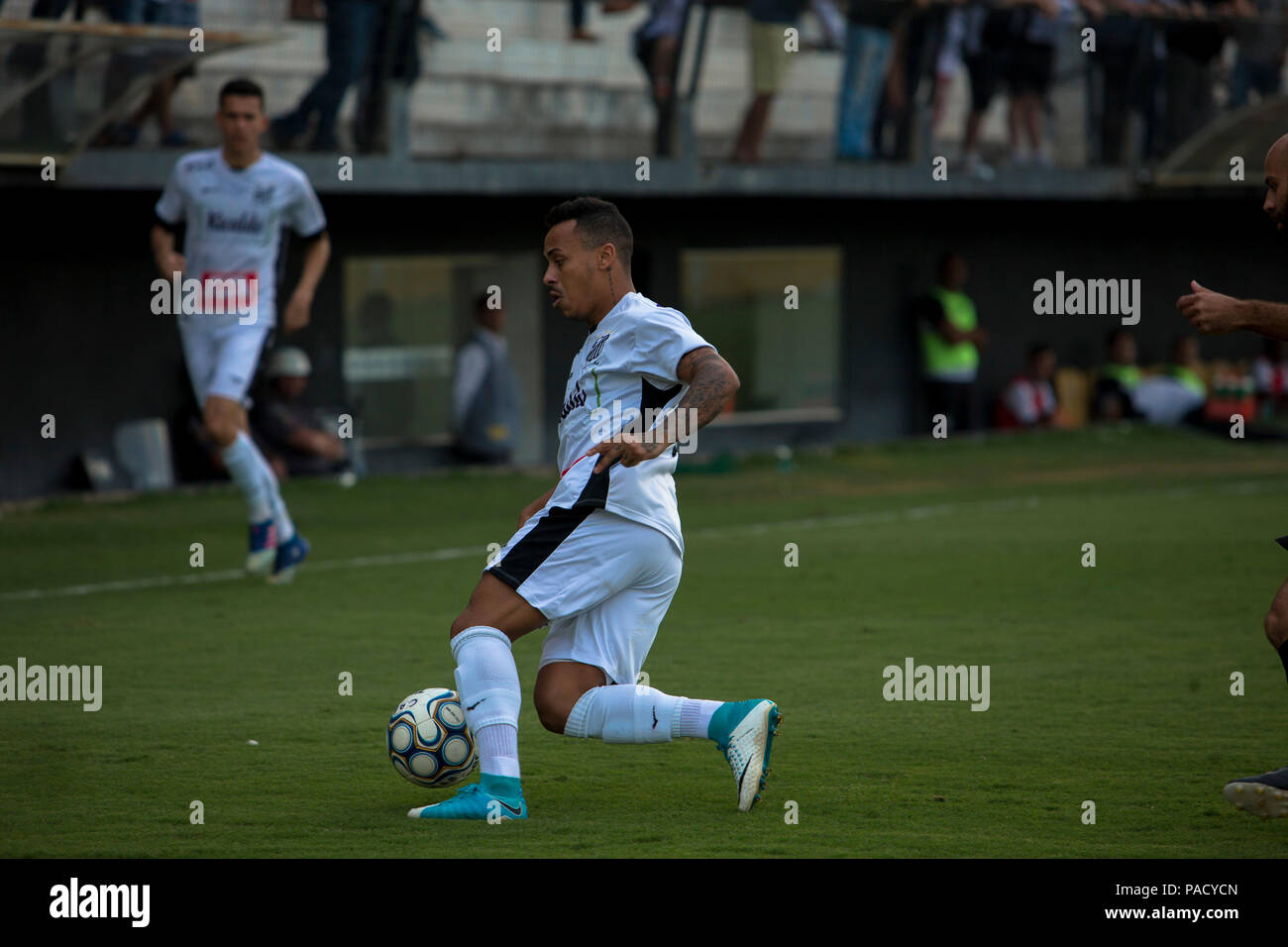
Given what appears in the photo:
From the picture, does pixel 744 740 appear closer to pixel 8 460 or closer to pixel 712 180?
pixel 8 460

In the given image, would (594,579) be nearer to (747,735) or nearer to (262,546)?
(747,735)

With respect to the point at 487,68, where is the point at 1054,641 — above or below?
below

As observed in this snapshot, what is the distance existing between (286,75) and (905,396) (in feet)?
30.6

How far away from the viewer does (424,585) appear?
1064 centimetres

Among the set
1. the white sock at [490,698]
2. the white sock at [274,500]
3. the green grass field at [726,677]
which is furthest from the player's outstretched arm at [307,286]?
the white sock at [490,698]

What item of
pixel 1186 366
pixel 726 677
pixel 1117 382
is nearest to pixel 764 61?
pixel 1117 382

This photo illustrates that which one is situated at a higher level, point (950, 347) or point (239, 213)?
point (950, 347)

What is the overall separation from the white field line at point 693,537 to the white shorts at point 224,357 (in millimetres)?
1072

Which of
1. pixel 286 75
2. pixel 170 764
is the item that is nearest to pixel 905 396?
pixel 286 75

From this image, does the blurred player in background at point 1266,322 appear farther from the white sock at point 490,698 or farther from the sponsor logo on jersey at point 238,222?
the sponsor logo on jersey at point 238,222

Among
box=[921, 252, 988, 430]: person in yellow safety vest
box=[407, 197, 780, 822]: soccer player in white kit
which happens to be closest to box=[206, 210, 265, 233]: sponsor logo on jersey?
box=[407, 197, 780, 822]: soccer player in white kit

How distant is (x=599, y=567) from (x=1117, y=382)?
1847 cm

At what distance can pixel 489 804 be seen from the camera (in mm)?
5254
